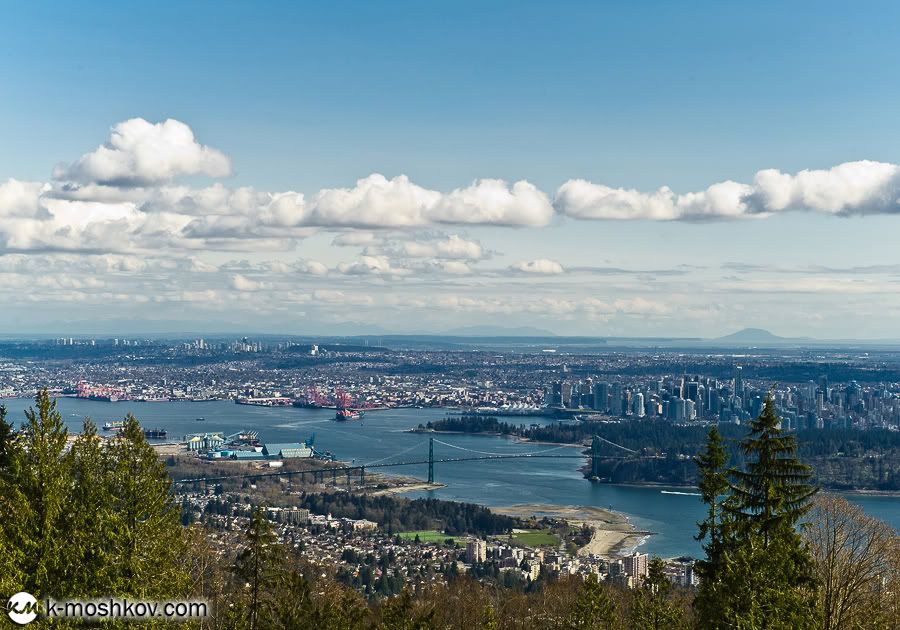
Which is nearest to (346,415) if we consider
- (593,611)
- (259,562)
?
(259,562)

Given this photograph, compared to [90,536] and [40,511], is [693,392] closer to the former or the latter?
[90,536]

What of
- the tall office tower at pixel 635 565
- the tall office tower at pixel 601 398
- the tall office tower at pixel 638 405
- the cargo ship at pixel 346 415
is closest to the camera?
the tall office tower at pixel 635 565

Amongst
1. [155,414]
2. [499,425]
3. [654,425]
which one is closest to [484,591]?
[654,425]

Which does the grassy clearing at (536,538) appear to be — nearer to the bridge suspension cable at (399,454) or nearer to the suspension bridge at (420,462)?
the suspension bridge at (420,462)

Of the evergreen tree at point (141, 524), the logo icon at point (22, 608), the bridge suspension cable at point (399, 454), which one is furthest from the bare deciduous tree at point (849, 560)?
the bridge suspension cable at point (399, 454)

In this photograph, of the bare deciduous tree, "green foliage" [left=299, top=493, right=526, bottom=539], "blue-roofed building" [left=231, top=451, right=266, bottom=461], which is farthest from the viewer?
"blue-roofed building" [left=231, top=451, right=266, bottom=461]

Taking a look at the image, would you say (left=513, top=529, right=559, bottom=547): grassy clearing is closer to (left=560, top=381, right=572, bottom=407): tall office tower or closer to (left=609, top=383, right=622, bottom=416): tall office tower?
(left=609, top=383, right=622, bottom=416): tall office tower

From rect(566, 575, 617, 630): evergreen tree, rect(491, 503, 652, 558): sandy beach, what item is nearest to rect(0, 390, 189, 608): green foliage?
rect(566, 575, 617, 630): evergreen tree
